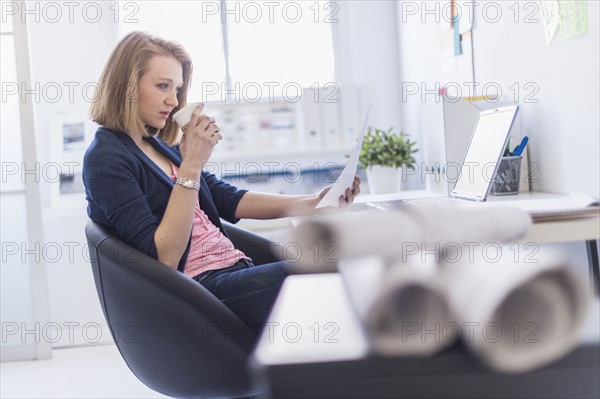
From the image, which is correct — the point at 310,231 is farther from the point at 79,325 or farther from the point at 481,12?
the point at 79,325

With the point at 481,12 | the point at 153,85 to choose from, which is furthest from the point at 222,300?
the point at 481,12

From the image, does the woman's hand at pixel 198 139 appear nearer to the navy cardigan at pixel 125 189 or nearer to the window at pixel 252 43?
the navy cardigan at pixel 125 189

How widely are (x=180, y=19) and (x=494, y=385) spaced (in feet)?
11.3

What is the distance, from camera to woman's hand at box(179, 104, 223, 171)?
1711mm

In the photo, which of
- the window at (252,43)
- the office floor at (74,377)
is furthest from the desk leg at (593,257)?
the window at (252,43)

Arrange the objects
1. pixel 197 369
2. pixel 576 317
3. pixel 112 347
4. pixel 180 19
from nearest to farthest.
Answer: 1. pixel 576 317
2. pixel 197 369
3. pixel 112 347
4. pixel 180 19

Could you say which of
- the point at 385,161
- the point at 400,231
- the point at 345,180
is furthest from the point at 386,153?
the point at 400,231

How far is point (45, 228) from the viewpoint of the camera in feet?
11.2

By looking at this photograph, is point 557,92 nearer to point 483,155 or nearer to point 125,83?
point 483,155

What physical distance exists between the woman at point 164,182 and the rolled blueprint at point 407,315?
42.6 inches

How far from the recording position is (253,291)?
5.16 feet

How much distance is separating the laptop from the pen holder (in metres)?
0.07

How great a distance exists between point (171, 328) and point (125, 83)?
0.66 m

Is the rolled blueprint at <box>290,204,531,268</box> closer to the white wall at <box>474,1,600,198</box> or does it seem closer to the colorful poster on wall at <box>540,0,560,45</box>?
the white wall at <box>474,1,600,198</box>
